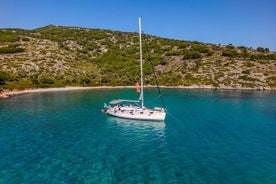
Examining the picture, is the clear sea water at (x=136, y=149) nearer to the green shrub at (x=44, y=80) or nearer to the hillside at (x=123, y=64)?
the green shrub at (x=44, y=80)

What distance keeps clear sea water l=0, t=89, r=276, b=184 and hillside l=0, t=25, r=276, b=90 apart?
2405 inches

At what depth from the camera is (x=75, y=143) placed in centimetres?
3164

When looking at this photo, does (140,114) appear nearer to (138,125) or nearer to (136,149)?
(138,125)

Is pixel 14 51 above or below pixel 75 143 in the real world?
above

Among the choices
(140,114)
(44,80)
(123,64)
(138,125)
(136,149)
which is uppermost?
(123,64)

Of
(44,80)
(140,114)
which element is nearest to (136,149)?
(140,114)

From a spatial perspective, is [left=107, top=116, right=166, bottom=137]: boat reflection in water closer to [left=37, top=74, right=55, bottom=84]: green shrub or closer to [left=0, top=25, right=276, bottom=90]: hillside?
[left=0, top=25, right=276, bottom=90]: hillside

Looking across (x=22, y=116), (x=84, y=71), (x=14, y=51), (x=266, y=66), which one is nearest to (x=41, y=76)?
(x=84, y=71)

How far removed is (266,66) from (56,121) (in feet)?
413

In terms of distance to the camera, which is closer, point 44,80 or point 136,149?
point 136,149

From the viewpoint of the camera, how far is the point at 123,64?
474 feet

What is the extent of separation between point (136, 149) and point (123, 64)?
119m

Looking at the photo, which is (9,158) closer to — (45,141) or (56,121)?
(45,141)

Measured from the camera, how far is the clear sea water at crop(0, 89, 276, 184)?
72.1 feet
